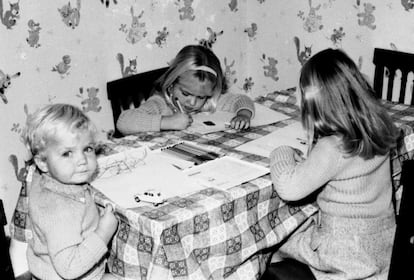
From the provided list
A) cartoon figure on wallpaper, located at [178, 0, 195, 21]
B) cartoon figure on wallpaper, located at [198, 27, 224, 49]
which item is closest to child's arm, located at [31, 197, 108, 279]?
cartoon figure on wallpaper, located at [178, 0, 195, 21]

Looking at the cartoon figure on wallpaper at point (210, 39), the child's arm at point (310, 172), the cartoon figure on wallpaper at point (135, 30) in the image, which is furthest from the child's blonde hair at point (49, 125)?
the cartoon figure on wallpaper at point (210, 39)

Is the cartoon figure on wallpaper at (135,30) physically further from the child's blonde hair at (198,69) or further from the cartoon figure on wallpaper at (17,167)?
the cartoon figure on wallpaper at (17,167)

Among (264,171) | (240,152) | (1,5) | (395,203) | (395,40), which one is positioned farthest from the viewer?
(395,40)

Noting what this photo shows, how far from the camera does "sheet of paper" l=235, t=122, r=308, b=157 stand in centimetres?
172

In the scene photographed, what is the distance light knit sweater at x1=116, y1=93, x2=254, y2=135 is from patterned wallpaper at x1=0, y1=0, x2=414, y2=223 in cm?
47

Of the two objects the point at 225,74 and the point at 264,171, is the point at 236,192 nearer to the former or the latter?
the point at 264,171

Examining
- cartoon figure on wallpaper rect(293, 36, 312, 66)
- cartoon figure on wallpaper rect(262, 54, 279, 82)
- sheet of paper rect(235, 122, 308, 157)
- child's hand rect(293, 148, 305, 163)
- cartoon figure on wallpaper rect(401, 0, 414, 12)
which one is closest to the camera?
child's hand rect(293, 148, 305, 163)

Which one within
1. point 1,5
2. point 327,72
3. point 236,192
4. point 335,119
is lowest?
point 236,192

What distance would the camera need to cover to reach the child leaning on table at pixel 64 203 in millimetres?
1298

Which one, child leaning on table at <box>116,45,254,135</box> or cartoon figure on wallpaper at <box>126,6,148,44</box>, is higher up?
cartoon figure on wallpaper at <box>126,6,148,44</box>

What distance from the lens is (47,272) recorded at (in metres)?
1.41

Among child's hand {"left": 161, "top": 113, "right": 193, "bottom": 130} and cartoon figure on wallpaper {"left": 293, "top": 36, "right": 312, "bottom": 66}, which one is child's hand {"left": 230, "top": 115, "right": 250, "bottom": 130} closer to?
child's hand {"left": 161, "top": 113, "right": 193, "bottom": 130}

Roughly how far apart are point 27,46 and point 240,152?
109cm

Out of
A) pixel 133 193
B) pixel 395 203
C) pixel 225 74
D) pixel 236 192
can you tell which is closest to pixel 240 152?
pixel 236 192
